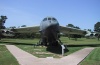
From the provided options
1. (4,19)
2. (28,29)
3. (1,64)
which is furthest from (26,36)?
(1,64)

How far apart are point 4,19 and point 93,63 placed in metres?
84.4

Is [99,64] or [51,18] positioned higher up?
[51,18]

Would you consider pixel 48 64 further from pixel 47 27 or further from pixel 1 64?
pixel 47 27

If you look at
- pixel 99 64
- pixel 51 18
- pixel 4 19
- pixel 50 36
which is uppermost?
pixel 4 19

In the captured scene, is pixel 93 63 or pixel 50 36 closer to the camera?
pixel 93 63

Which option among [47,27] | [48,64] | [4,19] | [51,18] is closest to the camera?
[48,64]

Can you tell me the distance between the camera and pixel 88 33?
33844mm

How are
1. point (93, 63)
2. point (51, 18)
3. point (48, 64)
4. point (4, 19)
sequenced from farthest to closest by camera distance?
point (4, 19) → point (51, 18) → point (93, 63) → point (48, 64)

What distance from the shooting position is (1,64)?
37.7 ft

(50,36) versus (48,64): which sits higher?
(50,36)

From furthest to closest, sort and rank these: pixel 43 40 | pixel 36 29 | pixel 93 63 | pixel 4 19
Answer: pixel 4 19
pixel 36 29
pixel 43 40
pixel 93 63

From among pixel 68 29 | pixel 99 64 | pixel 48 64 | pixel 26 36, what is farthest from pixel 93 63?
pixel 26 36

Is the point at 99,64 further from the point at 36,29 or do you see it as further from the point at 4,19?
the point at 4,19

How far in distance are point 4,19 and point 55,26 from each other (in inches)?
2984
